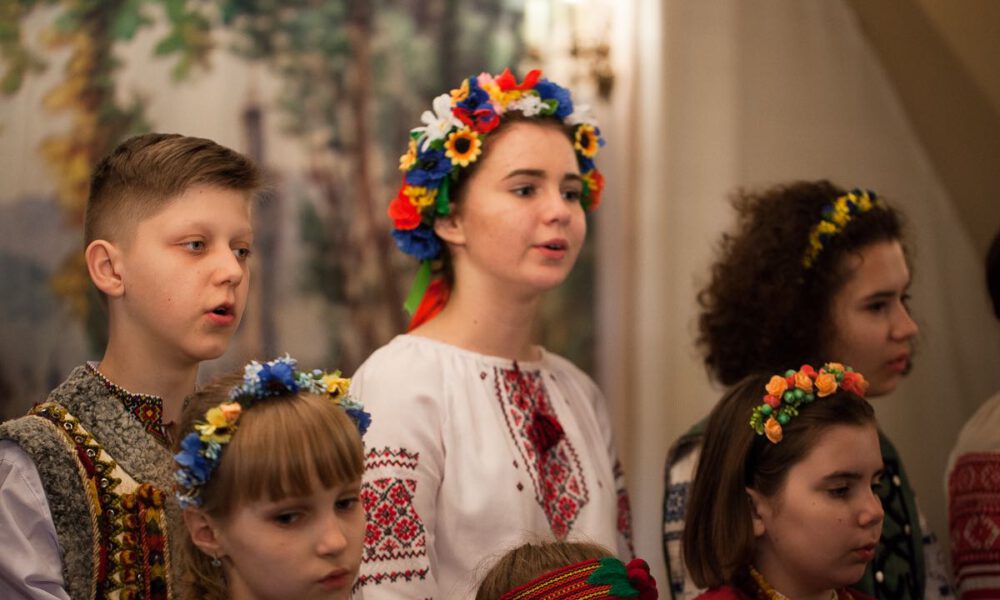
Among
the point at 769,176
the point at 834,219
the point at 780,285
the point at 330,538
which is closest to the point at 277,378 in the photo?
the point at 330,538

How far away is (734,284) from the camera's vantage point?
339 centimetres

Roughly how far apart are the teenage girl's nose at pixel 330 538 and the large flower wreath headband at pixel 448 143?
1107mm

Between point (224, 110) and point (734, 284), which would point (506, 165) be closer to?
point (734, 284)

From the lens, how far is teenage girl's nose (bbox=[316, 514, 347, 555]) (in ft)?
6.63

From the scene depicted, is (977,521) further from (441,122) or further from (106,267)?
(106,267)

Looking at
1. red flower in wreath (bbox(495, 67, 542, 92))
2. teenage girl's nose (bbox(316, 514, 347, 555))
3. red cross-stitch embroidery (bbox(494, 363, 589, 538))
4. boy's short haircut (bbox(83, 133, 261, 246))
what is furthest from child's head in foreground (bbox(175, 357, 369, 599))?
red flower in wreath (bbox(495, 67, 542, 92))

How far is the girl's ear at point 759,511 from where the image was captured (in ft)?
8.54

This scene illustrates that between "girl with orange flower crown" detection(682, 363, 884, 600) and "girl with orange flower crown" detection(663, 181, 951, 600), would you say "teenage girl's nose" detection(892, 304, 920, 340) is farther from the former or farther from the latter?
"girl with orange flower crown" detection(682, 363, 884, 600)

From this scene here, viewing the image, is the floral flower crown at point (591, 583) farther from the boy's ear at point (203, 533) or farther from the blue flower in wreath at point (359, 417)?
the boy's ear at point (203, 533)

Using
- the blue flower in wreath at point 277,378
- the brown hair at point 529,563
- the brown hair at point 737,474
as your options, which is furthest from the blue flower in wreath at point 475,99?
the brown hair at point 529,563

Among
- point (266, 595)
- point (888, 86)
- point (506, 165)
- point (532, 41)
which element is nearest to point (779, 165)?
point (888, 86)

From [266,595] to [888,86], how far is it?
3.63 metres

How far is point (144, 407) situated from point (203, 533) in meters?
0.36

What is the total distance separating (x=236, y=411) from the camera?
208 cm
